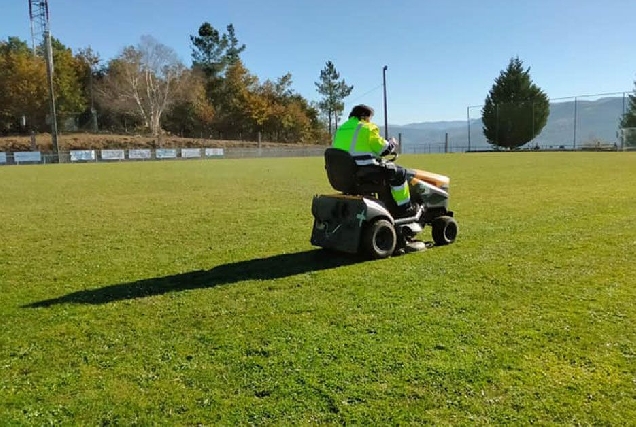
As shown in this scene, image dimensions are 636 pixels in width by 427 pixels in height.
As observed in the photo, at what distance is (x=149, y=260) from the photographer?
6.98 metres

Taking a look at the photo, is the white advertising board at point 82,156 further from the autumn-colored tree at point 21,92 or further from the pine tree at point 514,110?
the pine tree at point 514,110

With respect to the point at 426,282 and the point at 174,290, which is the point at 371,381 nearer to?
the point at 426,282

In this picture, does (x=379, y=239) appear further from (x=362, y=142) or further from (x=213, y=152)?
(x=213, y=152)

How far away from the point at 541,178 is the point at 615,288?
1288cm

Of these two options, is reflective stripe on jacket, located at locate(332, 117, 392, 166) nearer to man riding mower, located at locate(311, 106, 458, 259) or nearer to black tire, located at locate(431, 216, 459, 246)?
man riding mower, located at locate(311, 106, 458, 259)

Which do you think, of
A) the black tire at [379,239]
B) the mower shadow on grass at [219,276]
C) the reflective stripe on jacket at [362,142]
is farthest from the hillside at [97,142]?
the black tire at [379,239]

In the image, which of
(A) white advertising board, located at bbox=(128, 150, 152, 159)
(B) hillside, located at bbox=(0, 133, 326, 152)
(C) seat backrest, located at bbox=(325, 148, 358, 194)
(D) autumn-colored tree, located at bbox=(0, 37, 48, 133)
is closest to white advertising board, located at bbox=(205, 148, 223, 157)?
(A) white advertising board, located at bbox=(128, 150, 152, 159)

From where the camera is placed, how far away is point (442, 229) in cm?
721

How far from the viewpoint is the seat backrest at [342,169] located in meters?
6.22

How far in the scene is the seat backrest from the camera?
6219mm

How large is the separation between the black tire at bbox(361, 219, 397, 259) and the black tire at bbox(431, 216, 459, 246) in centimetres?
99

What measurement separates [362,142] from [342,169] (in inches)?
16.6

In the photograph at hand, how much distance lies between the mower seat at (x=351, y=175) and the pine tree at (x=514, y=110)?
54.9 m

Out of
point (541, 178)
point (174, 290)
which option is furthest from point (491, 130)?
point (174, 290)
